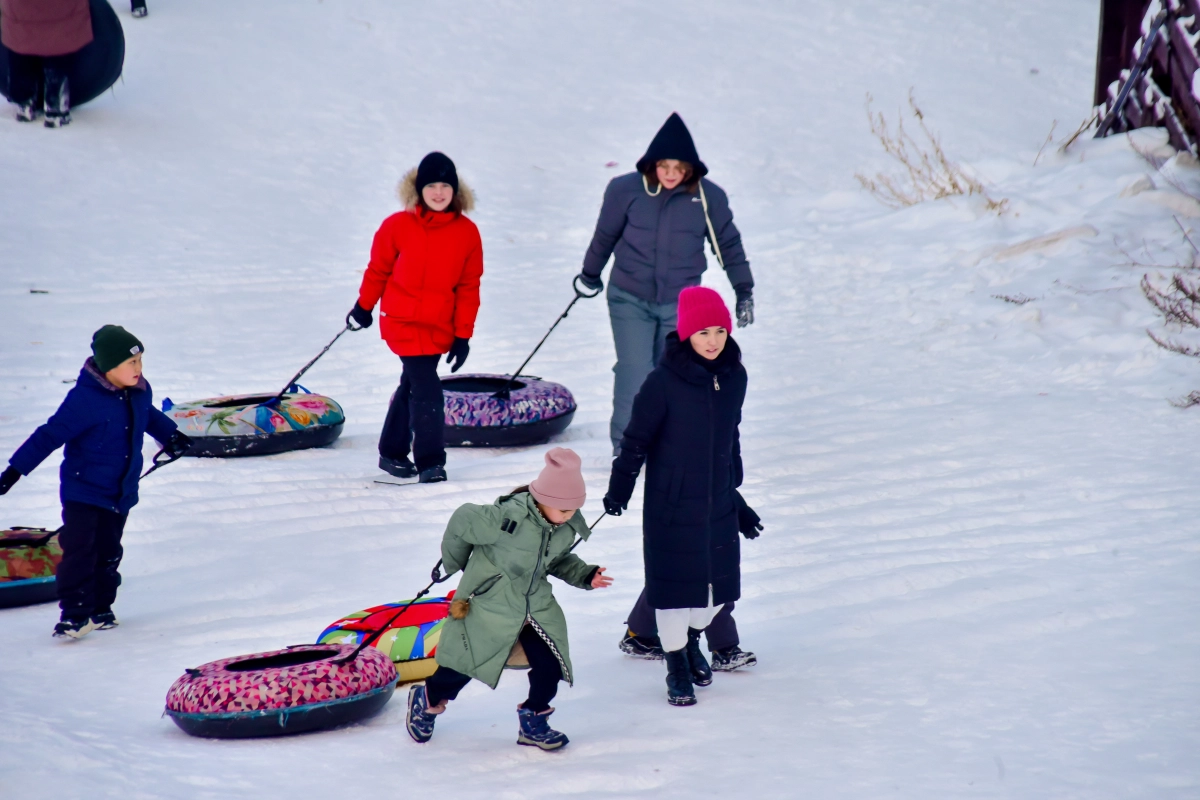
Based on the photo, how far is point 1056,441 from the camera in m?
7.54

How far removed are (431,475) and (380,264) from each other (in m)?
1.17

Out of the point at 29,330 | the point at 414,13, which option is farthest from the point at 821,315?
the point at 414,13

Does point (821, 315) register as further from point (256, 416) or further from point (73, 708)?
point (73, 708)

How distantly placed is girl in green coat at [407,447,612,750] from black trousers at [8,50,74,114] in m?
13.0

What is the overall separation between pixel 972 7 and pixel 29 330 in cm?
1709

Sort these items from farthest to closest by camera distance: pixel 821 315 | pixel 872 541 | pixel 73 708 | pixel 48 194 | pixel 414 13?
pixel 414 13
pixel 48 194
pixel 821 315
pixel 872 541
pixel 73 708

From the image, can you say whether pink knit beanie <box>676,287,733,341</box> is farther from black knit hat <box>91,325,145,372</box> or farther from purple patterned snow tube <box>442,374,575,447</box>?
purple patterned snow tube <box>442,374,575,447</box>

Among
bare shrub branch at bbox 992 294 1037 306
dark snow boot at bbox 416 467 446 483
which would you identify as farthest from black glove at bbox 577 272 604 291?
bare shrub branch at bbox 992 294 1037 306

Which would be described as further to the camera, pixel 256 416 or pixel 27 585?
pixel 256 416

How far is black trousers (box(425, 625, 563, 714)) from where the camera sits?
4.15 m

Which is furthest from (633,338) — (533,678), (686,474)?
(533,678)

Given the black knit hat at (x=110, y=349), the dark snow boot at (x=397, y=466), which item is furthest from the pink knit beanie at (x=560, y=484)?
the dark snow boot at (x=397, y=466)

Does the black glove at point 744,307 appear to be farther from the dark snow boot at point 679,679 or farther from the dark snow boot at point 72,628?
the dark snow boot at point 72,628

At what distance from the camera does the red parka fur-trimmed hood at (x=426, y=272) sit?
7047 millimetres
